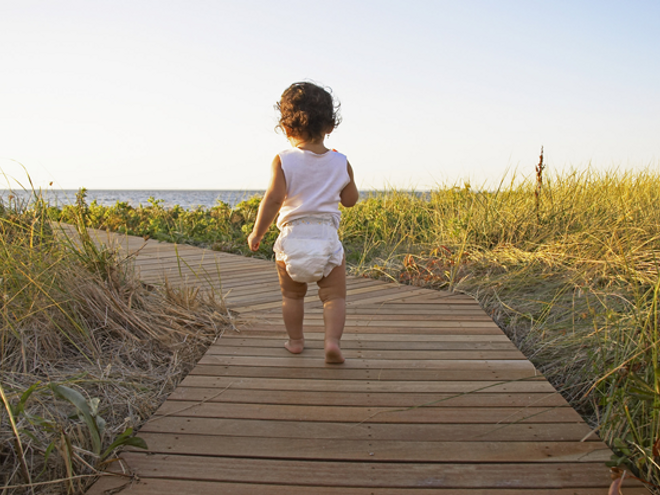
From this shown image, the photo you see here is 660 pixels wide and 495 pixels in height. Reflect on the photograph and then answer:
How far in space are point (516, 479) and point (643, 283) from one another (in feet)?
5.87

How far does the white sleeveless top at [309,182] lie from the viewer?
2.17 m

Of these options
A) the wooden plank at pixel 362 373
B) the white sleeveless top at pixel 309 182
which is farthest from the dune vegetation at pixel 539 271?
the white sleeveless top at pixel 309 182

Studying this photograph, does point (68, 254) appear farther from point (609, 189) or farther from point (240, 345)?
point (609, 189)

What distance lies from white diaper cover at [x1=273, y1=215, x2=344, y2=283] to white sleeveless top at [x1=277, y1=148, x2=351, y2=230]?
0.04 meters

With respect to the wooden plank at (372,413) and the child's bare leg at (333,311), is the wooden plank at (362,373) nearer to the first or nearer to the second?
the child's bare leg at (333,311)

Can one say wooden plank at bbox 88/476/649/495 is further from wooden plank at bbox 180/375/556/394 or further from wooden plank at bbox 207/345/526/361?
wooden plank at bbox 207/345/526/361

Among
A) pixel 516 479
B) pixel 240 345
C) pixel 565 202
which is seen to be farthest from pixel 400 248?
pixel 516 479

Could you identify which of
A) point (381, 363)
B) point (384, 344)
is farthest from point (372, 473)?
point (384, 344)

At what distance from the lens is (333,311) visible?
222cm

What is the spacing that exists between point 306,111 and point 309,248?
60 centimetres

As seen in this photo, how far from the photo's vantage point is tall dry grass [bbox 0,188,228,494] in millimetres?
1436

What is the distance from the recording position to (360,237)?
613 centimetres

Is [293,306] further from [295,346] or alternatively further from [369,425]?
[369,425]

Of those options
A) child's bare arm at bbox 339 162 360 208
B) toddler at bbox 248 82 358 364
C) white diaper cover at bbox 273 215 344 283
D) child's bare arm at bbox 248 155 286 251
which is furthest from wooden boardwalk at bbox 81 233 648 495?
child's bare arm at bbox 339 162 360 208
